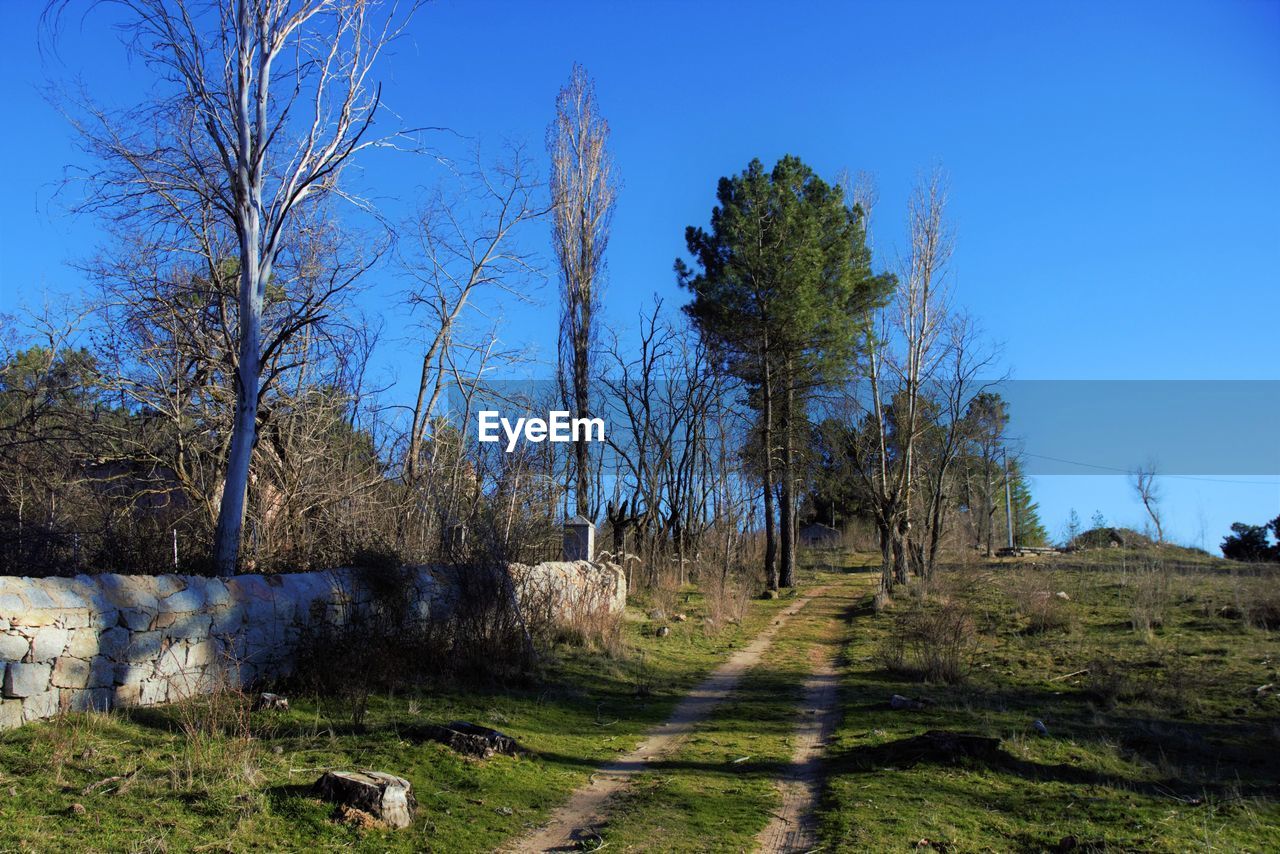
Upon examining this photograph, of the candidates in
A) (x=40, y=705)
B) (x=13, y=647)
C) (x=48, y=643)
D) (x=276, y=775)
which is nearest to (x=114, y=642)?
(x=48, y=643)

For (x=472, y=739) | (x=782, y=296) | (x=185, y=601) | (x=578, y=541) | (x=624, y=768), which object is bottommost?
(x=624, y=768)

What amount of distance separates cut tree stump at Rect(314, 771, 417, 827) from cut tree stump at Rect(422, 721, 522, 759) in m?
1.40

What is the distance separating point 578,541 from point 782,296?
11.3m

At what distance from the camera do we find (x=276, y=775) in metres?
6.36

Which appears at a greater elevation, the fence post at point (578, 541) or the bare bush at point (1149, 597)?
the fence post at point (578, 541)

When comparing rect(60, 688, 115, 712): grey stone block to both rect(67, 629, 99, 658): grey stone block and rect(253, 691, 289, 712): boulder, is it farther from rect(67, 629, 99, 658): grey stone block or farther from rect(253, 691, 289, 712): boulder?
rect(253, 691, 289, 712): boulder

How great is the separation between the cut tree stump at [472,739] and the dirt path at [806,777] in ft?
7.69

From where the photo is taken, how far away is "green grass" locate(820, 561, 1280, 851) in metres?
6.24

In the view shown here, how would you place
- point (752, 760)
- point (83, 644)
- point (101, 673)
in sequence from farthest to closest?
1. point (752, 760)
2. point (101, 673)
3. point (83, 644)

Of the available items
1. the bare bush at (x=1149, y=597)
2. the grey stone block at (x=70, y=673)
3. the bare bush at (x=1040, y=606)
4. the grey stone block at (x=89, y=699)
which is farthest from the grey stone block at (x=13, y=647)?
the bare bush at (x=1149, y=597)

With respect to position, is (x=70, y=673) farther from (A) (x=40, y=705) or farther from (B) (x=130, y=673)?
(B) (x=130, y=673)

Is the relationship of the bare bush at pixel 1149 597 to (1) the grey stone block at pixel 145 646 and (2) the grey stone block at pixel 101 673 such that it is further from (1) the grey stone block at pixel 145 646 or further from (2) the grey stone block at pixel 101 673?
(2) the grey stone block at pixel 101 673

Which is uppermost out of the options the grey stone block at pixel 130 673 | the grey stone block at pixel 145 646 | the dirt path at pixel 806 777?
the grey stone block at pixel 145 646

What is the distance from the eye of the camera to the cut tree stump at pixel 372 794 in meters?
5.88
